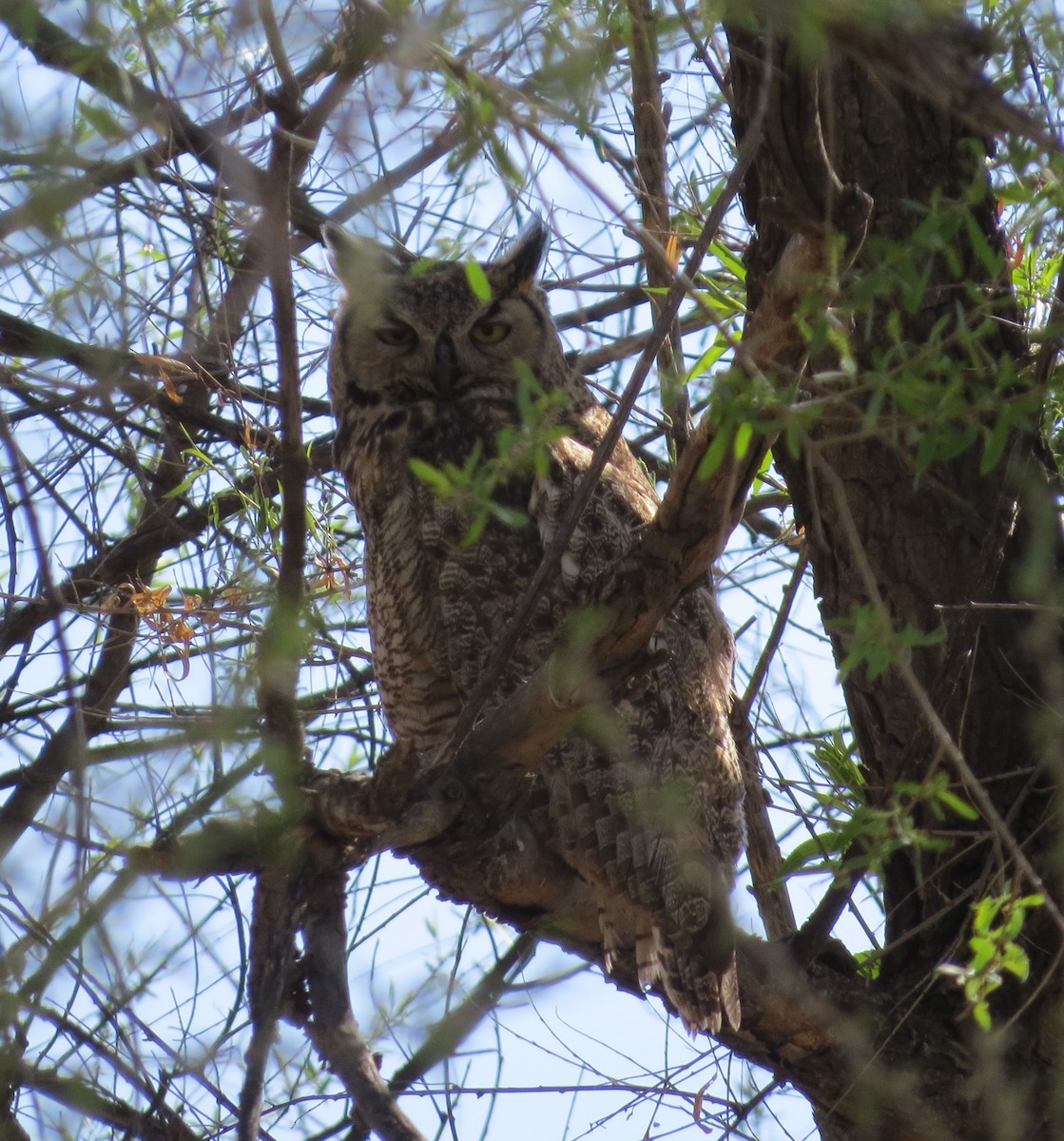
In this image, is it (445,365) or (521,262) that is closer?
(445,365)

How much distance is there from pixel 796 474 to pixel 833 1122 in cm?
110

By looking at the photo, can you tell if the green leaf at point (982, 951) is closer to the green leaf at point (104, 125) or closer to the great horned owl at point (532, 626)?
the great horned owl at point (532, 626)

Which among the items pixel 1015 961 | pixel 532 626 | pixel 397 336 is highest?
pixel 397 336

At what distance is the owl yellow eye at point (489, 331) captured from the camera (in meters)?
2.94

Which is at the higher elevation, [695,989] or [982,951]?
[695,989]

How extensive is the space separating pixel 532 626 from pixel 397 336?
2.67 ft

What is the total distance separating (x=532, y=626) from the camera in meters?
2.51

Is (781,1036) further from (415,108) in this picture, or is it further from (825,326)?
(415,108)

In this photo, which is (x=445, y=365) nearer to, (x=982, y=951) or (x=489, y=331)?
(x=489, y=331)

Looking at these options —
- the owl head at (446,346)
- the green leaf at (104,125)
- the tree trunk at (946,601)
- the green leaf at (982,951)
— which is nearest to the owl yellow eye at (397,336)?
the owl head at (446,346)

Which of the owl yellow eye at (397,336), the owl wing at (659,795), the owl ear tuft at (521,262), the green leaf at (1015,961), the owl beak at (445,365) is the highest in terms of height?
the owl ear tuft at (521,262)

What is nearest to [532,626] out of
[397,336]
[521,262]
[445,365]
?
[445,365]

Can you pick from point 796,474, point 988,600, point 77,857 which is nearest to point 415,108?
point 77,857

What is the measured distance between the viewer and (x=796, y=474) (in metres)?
2.30
